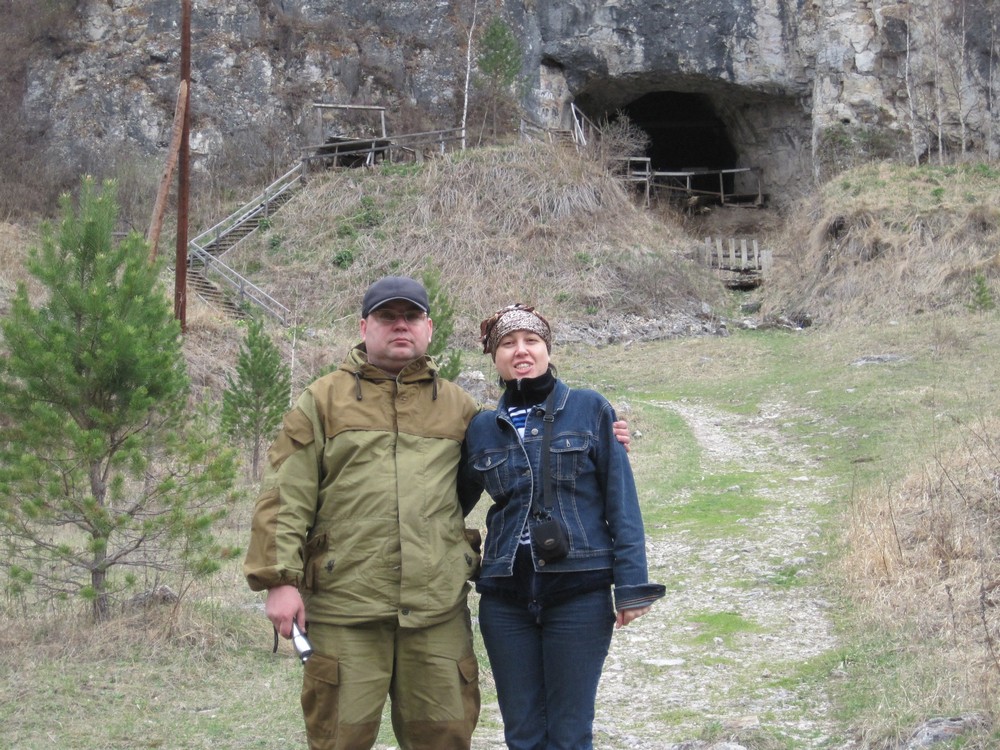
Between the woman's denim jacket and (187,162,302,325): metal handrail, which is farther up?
(187,162,302,325): metal handrail

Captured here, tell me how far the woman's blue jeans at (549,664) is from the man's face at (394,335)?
85cm

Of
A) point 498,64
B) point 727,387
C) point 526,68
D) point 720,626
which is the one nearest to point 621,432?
point 720,626

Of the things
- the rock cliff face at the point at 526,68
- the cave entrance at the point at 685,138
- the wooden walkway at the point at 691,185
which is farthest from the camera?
the cave entrance at the point at 685,138

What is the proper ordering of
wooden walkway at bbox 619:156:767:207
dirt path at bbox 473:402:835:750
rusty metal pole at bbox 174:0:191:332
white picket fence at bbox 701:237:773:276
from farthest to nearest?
wooden walkway at bbox 619:156:767:207 → white picket fence at bbox 701:237:773:276 → rusty metal pole at bbox 174:0:191:332 → dirt path at bbox 473:402:835:750

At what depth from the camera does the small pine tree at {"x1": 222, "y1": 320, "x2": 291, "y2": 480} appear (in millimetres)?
12383

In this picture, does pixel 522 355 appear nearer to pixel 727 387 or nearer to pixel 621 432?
pixel 621 432

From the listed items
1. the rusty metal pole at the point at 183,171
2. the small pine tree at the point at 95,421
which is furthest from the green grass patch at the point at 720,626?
the rusty metal pole at the point at 183,171

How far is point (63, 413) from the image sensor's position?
665cm

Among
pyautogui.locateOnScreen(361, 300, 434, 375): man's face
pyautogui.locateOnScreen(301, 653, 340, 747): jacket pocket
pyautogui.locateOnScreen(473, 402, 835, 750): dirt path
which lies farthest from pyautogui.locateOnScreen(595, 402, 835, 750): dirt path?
pyautogui.locateOnScreen(361, 300, 434, 375): man's face

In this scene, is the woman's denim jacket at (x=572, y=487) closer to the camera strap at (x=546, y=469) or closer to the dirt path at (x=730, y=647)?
the camera strap at (x=546, y=469)

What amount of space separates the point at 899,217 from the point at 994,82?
6974mm

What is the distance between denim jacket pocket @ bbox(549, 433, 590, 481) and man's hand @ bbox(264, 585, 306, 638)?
89 centimetres

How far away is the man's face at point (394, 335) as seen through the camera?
3580mm

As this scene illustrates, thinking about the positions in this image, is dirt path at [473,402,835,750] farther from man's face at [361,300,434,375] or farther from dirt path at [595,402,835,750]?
man's face at [361,300,434,375]
